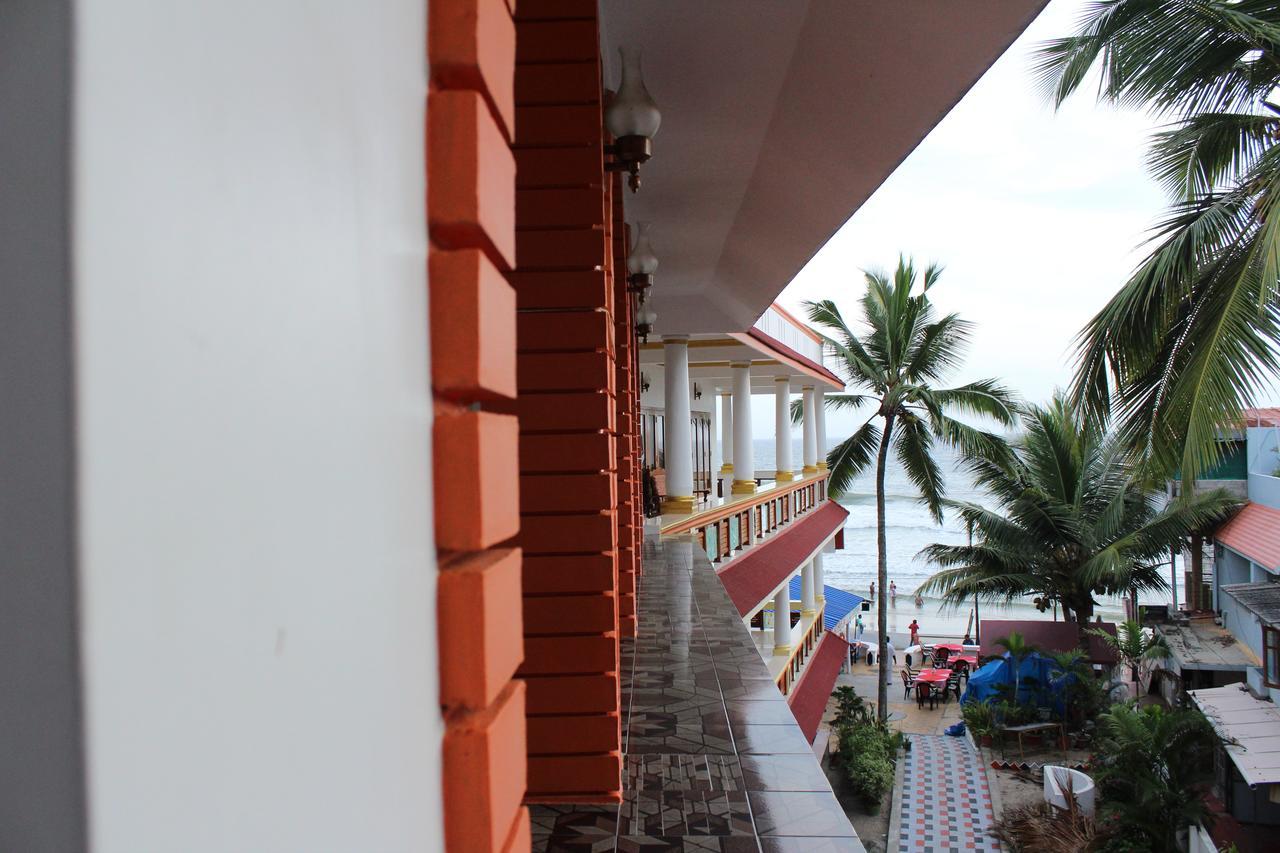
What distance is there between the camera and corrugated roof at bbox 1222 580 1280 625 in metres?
13.4

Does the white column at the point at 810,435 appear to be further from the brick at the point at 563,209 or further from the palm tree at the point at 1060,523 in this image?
the brick at the point at 563,209

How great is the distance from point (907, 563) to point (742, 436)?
216 ft

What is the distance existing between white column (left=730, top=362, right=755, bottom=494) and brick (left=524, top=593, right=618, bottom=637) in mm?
15996

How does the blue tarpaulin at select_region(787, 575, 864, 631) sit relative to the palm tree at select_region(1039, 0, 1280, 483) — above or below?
below

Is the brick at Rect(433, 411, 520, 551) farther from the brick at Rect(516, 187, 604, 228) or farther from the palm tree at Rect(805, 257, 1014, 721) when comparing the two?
the palm tree at Rect(805, 257, 1014, 721)

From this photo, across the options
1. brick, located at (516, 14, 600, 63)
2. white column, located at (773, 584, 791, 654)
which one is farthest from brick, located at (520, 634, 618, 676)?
white column, located at (773, 584, 791, 654)

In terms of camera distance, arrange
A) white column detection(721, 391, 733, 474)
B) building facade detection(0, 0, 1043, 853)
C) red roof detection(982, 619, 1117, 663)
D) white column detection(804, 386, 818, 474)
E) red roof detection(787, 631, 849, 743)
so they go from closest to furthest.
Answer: building facade detection(0, 0, 1043, 853) < red roof detection(787, 631, 849, 743) < red roof detection(982, 619, 1117, 663) < white column detection(804, 386, 818, 474) < white column detection(721, 391, 733, 474)

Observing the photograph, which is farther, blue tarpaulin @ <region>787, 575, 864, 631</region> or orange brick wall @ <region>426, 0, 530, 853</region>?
blue tarpaulin @ <region>787, 575, 864, 631</region>

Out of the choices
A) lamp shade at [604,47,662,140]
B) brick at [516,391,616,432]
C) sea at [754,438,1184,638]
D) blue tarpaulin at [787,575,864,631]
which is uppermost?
lamp shade at [604,47,662,140]

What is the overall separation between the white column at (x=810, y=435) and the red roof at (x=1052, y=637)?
6.81 m

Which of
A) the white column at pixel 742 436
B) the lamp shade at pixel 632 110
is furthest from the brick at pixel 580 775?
the white column at pixel 742 436

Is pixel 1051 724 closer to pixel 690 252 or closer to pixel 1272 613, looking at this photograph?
pixel 1272 613

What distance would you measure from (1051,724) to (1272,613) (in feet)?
20.1

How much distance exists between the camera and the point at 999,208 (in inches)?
4400
